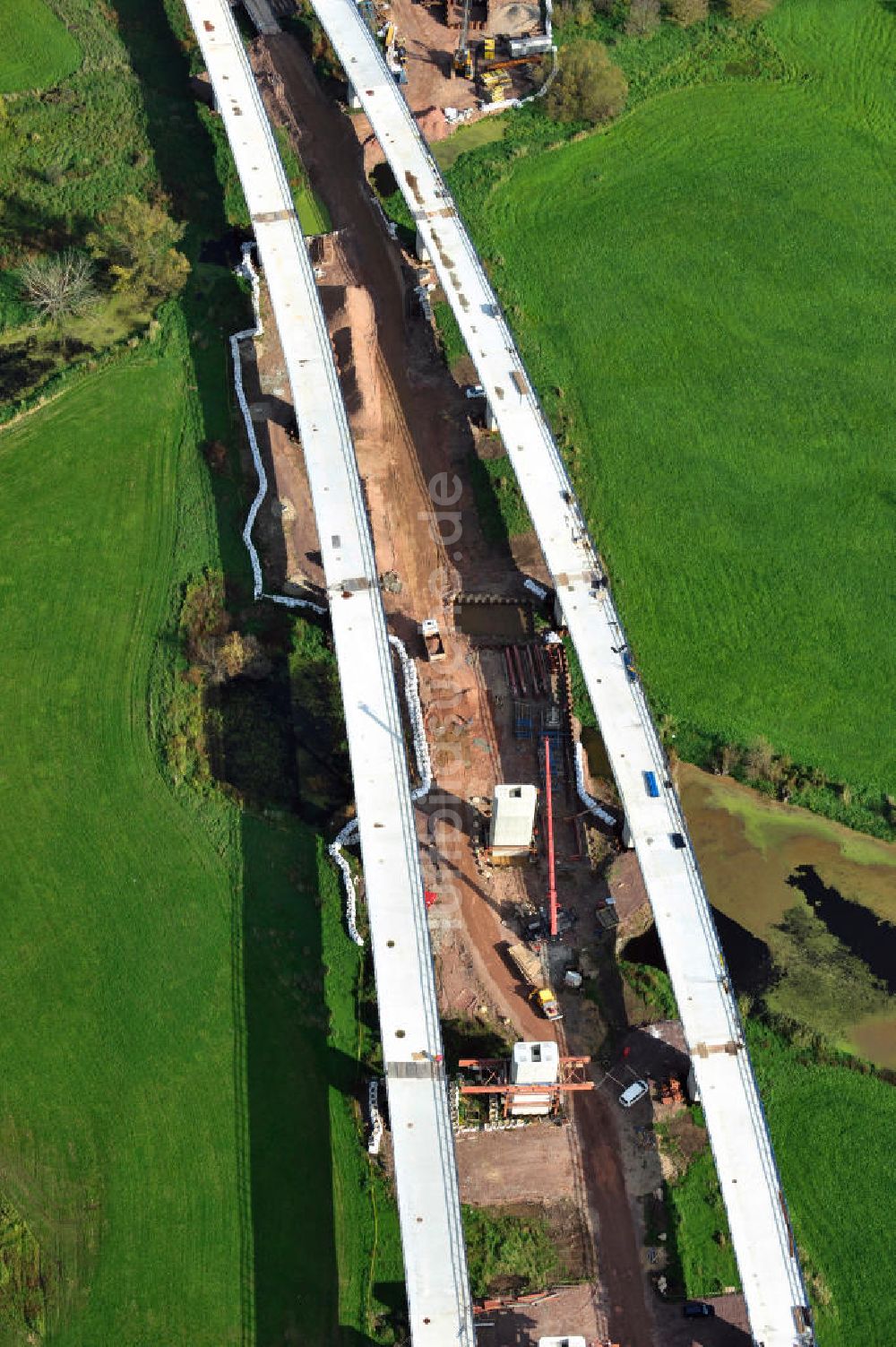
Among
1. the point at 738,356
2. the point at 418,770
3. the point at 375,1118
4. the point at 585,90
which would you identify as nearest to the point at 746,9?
the point at 585,90

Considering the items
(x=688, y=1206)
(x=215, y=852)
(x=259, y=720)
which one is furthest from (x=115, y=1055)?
(x=688, y=1206)

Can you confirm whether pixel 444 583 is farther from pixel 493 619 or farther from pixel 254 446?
pixel 254 446

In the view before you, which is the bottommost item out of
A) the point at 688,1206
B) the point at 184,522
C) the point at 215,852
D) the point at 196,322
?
the point at 688,1206

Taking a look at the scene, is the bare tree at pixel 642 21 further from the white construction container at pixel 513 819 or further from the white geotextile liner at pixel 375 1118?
the white geotextile liner at pixel 375 1118

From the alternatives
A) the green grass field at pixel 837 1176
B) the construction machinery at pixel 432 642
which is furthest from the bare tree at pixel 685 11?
the green grass field at pixel 837 1176

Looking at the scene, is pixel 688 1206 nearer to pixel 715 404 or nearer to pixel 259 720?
pixel 259 720

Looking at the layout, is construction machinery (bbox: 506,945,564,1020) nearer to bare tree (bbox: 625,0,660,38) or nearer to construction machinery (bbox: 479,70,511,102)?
construction machinery (bbox: 479,70,511,102)

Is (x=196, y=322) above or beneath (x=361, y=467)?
above
